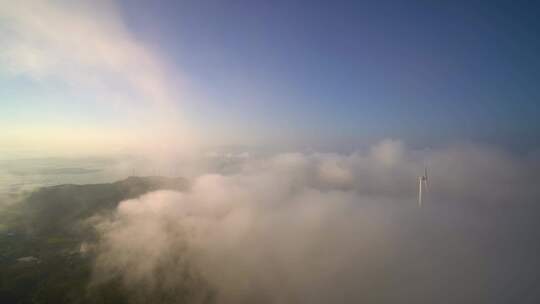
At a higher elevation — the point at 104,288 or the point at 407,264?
the point at 407,264

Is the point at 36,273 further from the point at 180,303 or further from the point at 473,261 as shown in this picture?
the point at 473,261

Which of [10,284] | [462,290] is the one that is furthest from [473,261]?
[10,284]

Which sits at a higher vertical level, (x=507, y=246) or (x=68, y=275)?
(x=507, y=246)

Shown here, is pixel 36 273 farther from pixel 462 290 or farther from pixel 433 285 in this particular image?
pixel 462 290

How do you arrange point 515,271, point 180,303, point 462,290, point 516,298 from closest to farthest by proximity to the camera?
point 516,298, point 462,290, point 515,271, point 180,303

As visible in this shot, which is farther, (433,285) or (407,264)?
(407,264)

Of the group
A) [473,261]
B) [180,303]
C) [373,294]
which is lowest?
[180,303]

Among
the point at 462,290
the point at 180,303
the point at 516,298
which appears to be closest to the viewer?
the point at 516,298

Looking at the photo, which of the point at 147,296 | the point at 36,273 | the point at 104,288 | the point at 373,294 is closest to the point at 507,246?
the point at 373,294

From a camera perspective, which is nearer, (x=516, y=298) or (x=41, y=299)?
(x=516, y=298)
